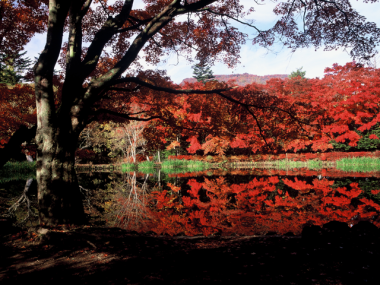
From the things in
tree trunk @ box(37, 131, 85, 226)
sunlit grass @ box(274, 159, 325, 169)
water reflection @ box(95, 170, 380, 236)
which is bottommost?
sunlit grass @ box(274, 159, 325, 169)

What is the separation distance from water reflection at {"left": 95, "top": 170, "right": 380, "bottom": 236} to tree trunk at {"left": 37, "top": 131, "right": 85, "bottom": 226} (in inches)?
72.7

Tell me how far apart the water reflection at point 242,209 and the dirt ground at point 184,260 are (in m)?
1.71

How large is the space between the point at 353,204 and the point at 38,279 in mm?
8167

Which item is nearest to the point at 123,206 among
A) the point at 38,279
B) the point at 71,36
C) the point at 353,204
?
the point at 71,36

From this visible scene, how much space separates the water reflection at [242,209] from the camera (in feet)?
19.5

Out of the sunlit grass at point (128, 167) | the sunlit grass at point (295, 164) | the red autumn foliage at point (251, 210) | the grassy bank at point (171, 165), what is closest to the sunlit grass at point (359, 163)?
the sunlit grass at point (295, 164)

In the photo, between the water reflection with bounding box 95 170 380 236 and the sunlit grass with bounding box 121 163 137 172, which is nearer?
the water reflection with bounding box 95 170 380 236

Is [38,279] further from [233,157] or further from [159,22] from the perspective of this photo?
[233,157]

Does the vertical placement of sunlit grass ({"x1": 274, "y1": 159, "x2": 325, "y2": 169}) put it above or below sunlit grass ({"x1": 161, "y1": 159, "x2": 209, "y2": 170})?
below

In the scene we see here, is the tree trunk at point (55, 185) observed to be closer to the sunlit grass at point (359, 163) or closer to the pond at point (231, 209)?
the pond at point (231, 209)

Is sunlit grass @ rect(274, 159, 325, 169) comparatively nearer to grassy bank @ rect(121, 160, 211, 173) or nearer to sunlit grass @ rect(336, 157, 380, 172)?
sunlit grass @ rect(336, 157, 380, 172)

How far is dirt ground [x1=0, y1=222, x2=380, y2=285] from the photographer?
2529mm

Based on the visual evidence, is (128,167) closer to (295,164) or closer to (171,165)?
(171,165)

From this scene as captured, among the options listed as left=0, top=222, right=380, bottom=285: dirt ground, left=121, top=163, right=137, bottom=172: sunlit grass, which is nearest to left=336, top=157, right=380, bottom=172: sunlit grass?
left=121, top=163, right=137, bottom=172: sunlit grass
